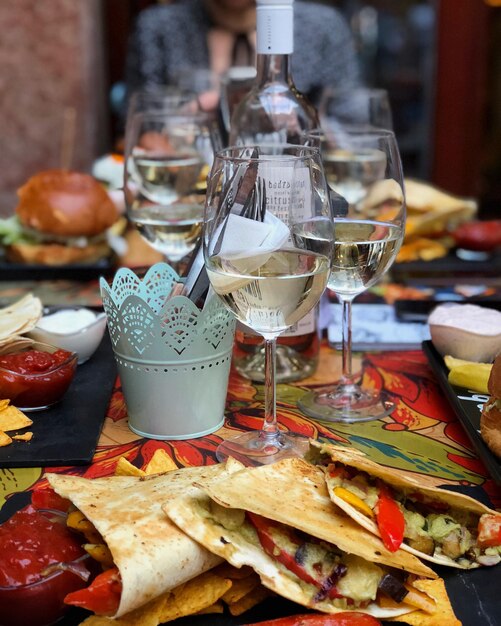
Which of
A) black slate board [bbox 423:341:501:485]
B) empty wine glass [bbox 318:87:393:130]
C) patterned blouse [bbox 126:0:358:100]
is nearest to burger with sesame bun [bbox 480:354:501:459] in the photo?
black slate board [bbox 423:341:501:485]

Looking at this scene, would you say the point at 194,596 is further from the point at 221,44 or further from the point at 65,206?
the point at 221,44

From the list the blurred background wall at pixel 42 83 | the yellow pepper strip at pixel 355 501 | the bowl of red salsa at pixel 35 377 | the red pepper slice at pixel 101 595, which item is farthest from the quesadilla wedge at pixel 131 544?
the blurred background wall at pixel 42 83

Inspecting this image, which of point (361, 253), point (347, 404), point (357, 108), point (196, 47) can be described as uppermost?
point (196, 47)

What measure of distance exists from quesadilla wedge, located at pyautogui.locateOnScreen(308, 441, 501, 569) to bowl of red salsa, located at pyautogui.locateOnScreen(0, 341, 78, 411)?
1.55 ft

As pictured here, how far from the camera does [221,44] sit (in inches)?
140

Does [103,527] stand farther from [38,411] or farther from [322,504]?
[38,411]

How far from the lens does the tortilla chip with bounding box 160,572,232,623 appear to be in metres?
0.80

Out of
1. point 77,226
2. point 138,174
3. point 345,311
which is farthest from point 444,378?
point 77,226

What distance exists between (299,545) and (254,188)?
15.9 inches

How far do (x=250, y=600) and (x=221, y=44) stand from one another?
3073mm

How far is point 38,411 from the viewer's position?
125 cm

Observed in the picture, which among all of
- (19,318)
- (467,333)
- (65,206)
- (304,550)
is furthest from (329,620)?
(65,206)

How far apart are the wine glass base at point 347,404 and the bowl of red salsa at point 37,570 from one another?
51cm

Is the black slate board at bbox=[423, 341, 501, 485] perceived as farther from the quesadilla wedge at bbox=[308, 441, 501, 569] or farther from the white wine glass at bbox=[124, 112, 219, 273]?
the white wine glass at bbox=[124, 112, 219, 273]
